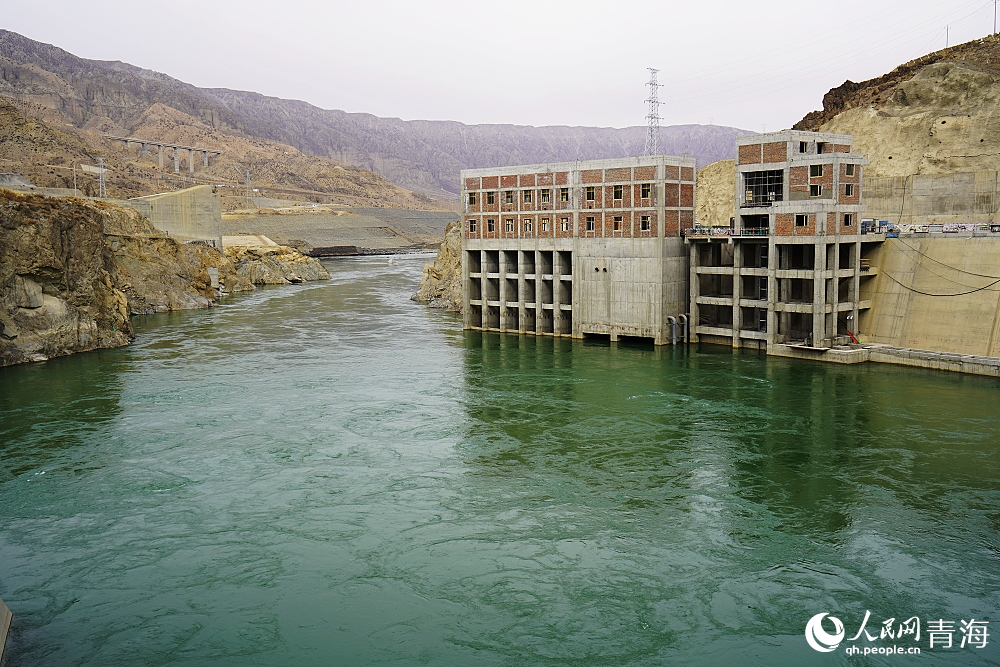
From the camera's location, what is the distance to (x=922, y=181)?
69.1m

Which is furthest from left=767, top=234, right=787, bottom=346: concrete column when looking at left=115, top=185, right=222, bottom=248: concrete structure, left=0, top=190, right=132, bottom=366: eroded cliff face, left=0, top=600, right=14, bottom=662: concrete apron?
left=115, top=185, right=222, bottom=248: concrete structure

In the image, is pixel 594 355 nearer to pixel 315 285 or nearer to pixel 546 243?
pixel 546 243

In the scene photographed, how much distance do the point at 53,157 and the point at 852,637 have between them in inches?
6130

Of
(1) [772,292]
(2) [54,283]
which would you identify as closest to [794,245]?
(1) [772,292]

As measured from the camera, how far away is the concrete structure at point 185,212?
99856mm

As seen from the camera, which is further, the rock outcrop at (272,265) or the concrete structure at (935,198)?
the rock outcrop at (272,265)

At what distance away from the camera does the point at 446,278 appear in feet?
286

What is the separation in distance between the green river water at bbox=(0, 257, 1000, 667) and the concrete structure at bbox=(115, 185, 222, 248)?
5538 cm

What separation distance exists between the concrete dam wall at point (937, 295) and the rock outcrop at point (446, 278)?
40071mm

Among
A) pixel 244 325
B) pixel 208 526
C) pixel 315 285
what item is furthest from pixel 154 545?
pixel 315 285

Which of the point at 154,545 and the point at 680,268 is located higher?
the point at 680,268

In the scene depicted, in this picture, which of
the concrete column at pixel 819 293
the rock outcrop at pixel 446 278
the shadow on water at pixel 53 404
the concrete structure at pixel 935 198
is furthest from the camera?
the rock outcrop at pixel 446 278

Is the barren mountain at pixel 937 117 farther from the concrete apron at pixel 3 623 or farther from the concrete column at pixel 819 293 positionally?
the concrete apron at pixel 3 623

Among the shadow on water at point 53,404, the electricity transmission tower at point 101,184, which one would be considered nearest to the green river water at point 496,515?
the shadow on water at point 53,404
